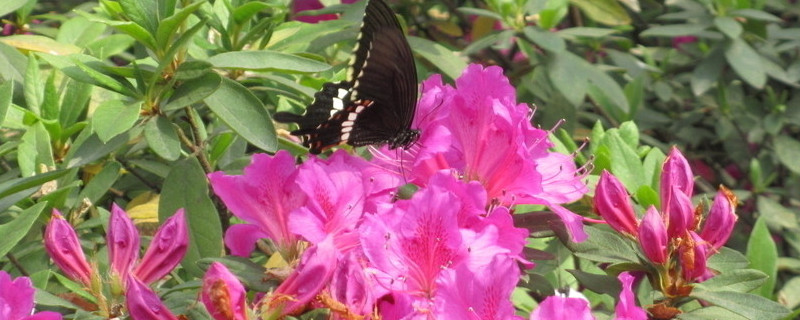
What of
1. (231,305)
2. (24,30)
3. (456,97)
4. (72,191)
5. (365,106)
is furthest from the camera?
(24,30)

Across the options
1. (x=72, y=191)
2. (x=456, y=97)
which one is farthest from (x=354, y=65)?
(x=72, y=191)

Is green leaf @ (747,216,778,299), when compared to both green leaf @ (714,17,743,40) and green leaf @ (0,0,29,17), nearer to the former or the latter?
green leaf @ (0,0,29,17)

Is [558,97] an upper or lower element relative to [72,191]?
lower

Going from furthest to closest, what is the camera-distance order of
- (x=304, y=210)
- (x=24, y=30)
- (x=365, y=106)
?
(x=24, y=30) < (x=365, y=106) < (x=304, y=210)

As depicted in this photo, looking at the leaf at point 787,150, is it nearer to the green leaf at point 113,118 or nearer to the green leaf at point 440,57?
the green leaf at point 440,57

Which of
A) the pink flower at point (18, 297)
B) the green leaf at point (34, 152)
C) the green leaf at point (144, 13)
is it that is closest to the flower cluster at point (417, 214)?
the pink flower at point (18, 297)

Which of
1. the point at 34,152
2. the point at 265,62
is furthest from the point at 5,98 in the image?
the point at 265,62

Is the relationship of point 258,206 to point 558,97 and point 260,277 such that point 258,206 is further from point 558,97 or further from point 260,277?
point 558,97

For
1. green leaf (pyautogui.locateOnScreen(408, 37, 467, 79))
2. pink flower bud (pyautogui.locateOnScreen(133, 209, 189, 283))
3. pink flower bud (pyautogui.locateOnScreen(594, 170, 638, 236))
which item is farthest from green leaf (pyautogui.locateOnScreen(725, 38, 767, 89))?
pink flower bud (pyautogui.locateOnScreen(133, 209, 189, 283))
